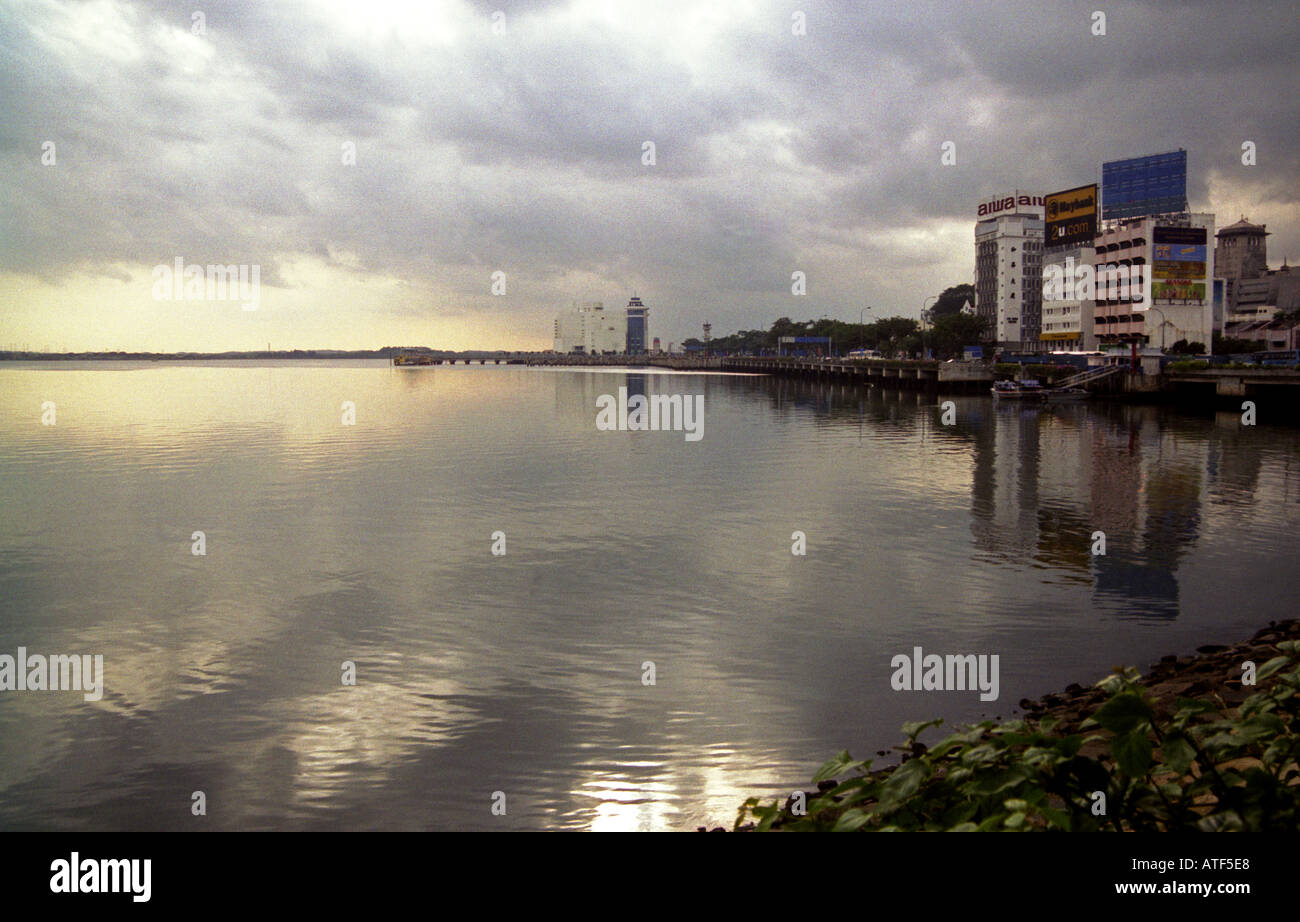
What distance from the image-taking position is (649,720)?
1458 centimetres

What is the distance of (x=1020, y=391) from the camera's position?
97.1 meters

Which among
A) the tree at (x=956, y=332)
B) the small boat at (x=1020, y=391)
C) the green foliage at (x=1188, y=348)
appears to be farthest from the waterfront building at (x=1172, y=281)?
the small boat at (x=1020, y=391)

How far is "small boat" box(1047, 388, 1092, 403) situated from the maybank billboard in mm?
72942

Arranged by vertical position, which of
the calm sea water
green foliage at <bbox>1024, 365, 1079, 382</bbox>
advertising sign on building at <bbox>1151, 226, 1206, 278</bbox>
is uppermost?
advertising sign on building at <bbox>1151, 226, 1206, 278</bbox>

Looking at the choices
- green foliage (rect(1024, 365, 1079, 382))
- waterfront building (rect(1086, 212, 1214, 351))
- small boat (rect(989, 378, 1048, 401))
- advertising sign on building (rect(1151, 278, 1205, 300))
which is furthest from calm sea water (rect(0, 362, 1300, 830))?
advertising sign on building (rect(1151, 278, 1205, 300))

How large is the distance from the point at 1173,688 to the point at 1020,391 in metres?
88.9

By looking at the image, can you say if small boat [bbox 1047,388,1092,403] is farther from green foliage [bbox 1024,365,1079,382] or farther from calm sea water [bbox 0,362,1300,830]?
calm sea water [bbox 0,362,1300,830]

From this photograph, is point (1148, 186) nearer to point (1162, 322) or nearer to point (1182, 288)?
point (1182, 288)

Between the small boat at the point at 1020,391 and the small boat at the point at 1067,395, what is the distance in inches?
32.5

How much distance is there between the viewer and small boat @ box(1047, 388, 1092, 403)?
311ft

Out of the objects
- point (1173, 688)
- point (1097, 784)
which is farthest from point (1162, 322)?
point (1097, 784)

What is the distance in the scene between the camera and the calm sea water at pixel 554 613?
1289 cm

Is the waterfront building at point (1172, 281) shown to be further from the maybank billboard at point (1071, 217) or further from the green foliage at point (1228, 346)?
the maybank billboard at point (1071, 217)
